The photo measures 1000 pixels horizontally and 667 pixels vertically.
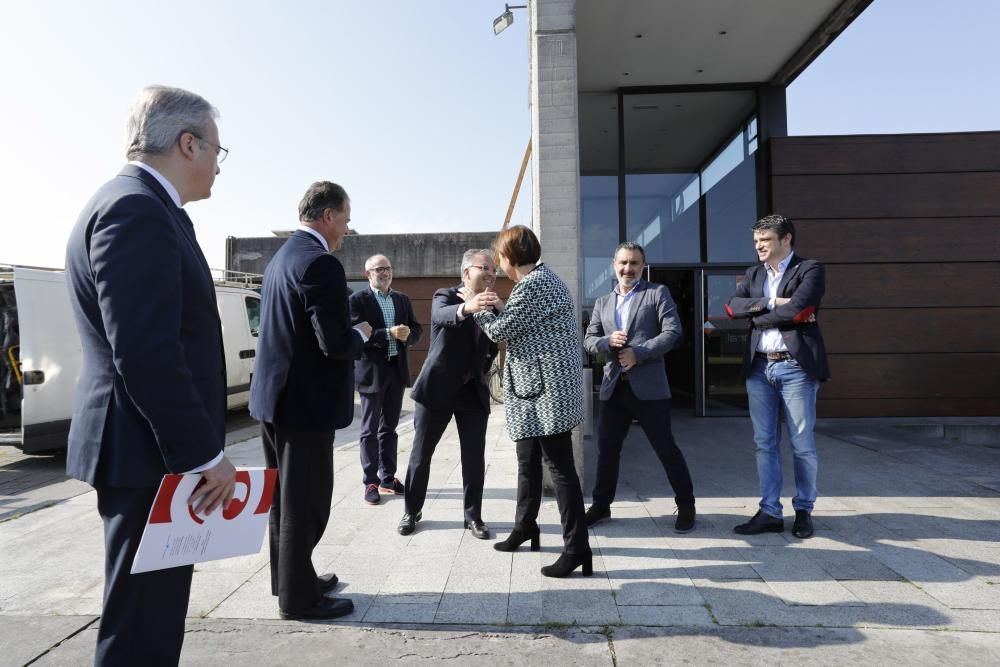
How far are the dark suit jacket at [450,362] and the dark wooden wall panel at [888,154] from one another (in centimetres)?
594

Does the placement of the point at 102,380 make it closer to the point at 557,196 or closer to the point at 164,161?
the point at 164,161

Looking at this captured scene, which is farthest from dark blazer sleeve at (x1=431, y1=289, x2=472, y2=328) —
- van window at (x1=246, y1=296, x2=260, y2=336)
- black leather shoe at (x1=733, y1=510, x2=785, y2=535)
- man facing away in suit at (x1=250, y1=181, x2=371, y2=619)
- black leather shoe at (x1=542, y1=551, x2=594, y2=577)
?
van window at (x1=246, y1=296, x2=260, y2=336)

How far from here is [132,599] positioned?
138 centimetres

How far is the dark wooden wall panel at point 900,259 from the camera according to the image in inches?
287

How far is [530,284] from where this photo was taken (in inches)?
109

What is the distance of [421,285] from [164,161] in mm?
12025

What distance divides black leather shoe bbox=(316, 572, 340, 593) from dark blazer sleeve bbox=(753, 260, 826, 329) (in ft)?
9.99

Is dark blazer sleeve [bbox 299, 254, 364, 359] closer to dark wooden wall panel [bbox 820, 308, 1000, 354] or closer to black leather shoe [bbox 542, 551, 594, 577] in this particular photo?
black leather shoe [bbox 542, 551, 594, 577]

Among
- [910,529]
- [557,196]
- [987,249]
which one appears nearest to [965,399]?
[987,249]

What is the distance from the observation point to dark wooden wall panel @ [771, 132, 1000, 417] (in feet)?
23.9

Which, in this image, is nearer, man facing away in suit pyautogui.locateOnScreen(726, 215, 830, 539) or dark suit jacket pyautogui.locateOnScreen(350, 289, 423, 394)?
man facing away in suit pyautogui.locateOnScreen(726, 215, 830, 539)

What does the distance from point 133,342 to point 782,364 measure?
3501mm

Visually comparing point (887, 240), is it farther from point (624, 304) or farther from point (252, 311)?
point (252, 311)

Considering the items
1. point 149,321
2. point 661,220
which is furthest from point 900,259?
point 149,321
